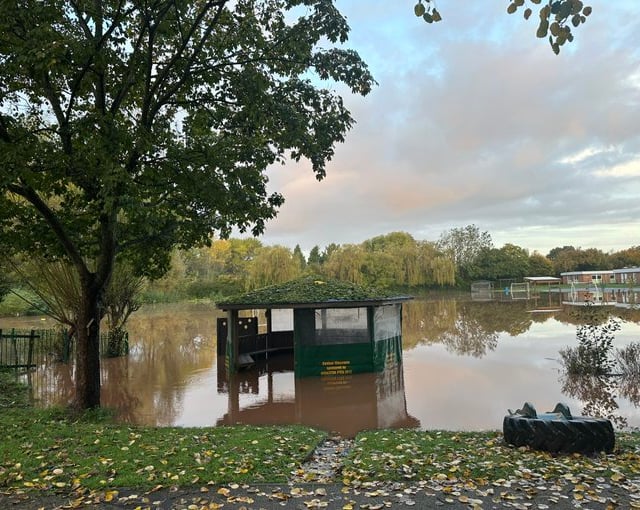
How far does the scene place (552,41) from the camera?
3.13 metres

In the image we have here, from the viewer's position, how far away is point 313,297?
1406 cm

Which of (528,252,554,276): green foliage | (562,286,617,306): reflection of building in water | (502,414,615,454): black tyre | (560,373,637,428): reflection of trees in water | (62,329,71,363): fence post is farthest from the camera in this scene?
(528,252,554,276): green foliage

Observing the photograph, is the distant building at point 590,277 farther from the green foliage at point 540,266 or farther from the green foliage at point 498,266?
the green foliage at point 498,266

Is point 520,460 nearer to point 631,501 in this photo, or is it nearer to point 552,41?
point 631,501

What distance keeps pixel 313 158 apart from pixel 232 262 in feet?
213

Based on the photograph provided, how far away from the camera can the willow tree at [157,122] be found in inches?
298

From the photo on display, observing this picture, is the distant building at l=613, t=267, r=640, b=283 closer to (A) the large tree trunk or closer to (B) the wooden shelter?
(B) the wooden shelter

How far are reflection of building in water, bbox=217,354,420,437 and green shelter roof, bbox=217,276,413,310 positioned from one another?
6.67 feet

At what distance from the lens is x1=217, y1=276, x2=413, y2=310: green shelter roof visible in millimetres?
13688

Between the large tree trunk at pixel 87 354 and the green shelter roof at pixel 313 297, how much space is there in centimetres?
542

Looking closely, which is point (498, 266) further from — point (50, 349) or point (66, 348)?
point (66, 348)

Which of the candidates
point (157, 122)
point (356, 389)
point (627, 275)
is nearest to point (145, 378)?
point (356, 389)

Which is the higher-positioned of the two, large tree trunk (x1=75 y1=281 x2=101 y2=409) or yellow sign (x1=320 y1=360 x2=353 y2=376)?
large tree trunk (x1=75 y1=281 x2=101 y2=409)

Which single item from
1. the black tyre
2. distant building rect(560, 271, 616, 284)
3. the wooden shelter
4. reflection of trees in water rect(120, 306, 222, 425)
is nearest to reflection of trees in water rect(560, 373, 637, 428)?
the black tyre
